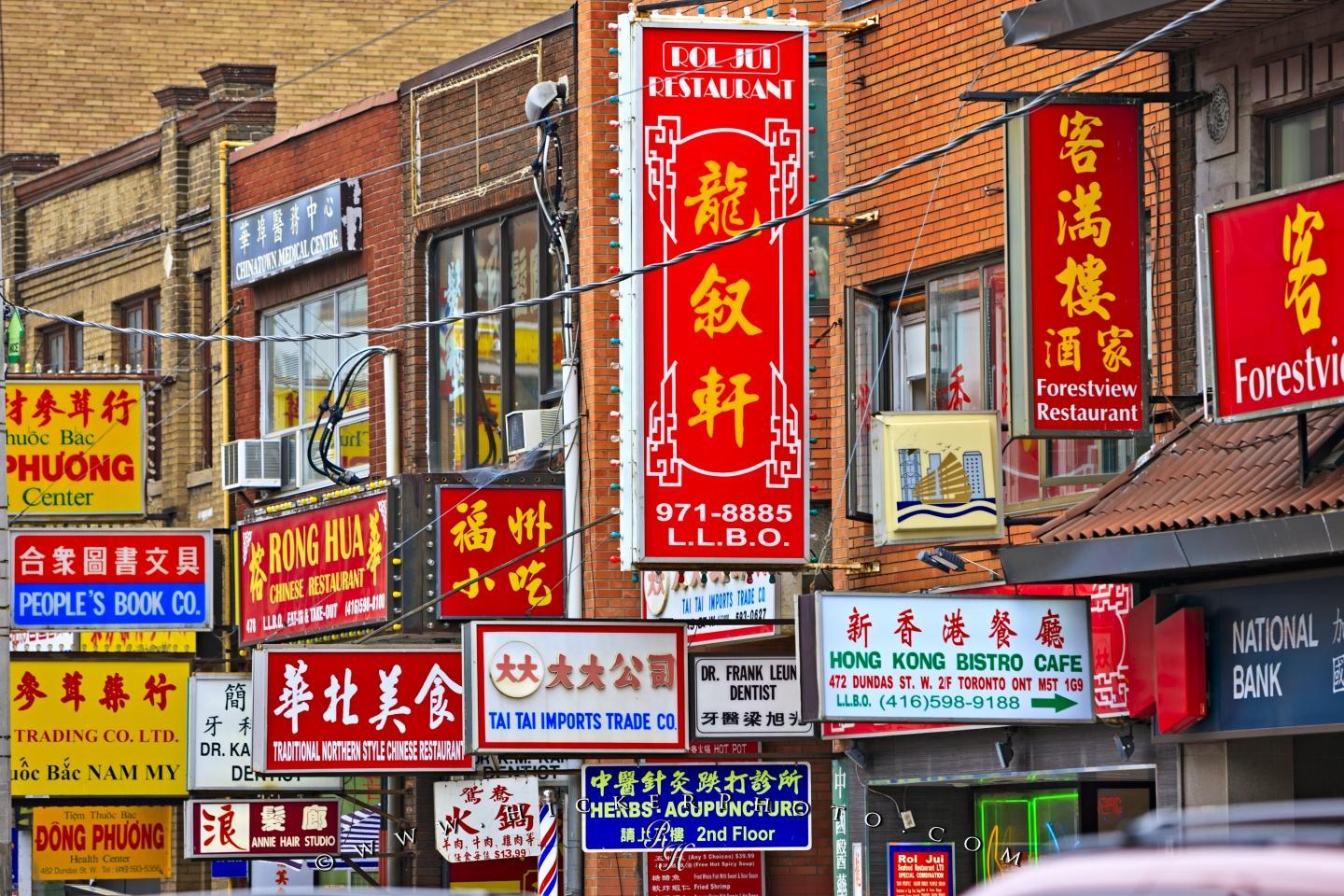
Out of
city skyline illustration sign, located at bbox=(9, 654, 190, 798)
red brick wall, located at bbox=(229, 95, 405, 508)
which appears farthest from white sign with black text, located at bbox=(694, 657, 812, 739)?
city skyline illustration sign, located at bbox=(9, 654, 190, 798)

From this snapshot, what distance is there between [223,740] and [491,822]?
360 cm

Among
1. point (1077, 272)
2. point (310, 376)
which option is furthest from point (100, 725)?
point (1077, 272)

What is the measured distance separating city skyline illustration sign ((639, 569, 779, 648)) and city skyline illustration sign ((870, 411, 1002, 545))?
10.2 ft

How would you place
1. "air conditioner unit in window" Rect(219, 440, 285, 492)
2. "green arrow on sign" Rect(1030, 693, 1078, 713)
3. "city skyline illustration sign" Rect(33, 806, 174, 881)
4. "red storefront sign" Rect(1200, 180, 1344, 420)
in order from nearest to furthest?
1. "red storefront sign" Rect(1200, 180, 1344, 420)
2. "green arrow on sign" Rect(1030, 693, 1078, 713)
3. "city skyline illustration sign" Rect(33, 806, 174, 881)
4. "air conditioner unit in window" Rect(219, 440, 285, 492)

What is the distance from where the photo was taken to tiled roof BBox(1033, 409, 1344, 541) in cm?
1375

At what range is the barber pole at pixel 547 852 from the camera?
68.5 ft

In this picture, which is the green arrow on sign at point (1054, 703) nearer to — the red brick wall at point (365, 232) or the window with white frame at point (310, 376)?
the red brick wall at point (365, 232)

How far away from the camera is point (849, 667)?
15.0 m

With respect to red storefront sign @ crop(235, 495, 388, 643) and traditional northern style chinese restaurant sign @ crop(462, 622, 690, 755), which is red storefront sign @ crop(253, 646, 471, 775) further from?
red storefront sign @ crop(235, 495, 388, 643)

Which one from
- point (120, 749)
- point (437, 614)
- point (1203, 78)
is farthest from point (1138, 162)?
point (120, 749)

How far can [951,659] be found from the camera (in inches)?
595

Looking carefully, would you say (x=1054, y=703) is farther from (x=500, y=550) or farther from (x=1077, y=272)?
(x=500, y=550)

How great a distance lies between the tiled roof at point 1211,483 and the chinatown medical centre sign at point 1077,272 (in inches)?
12.4

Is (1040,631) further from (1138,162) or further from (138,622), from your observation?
(138,622)
